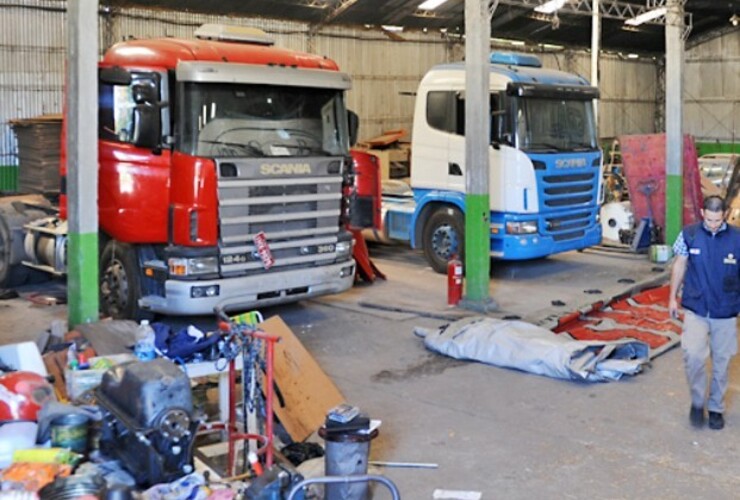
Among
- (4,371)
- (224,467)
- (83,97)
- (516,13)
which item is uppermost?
(516,13)

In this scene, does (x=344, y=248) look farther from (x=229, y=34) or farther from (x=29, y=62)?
(x=29, y=62)

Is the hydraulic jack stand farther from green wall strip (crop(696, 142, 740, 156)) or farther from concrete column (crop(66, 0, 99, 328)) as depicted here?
green wall strip (crop(696, 142, 740, 156))

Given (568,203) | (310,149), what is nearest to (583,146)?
(568,203)

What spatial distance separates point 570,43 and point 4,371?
2640cm

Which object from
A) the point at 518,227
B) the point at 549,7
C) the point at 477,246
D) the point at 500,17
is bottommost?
the point at 477,246

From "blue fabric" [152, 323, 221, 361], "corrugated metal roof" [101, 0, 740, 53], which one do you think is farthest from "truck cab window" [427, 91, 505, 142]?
"blue fabric" [152, 323, 221, 361]

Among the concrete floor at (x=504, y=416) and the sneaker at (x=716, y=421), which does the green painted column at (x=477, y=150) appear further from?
the sneaker at (x=716, y=421)

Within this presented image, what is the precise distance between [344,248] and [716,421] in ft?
14.4

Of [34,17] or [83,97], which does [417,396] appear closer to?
[83,97]

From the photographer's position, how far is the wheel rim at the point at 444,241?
1288cm

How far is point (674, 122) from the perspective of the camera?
14328mm

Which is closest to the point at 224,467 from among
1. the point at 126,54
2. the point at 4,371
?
the point at 4,371

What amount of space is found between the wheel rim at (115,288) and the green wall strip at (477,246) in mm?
3880

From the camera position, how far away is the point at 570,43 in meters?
30.1
